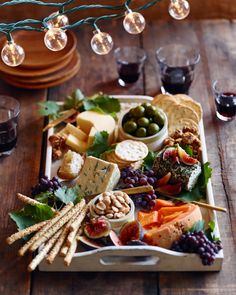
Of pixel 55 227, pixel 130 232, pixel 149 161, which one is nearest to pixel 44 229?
pixel 55 227

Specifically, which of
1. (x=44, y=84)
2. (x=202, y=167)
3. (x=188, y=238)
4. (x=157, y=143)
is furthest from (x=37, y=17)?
(x=188, y=238)

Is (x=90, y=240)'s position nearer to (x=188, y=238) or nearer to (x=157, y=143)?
(x=188, y=238)

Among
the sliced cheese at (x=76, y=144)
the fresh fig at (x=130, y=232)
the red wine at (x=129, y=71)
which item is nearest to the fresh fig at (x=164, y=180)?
the fresh fig at (x=130, y=232)

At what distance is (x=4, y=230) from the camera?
6.68ft

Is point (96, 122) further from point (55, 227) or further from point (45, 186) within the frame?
point (55, 227)

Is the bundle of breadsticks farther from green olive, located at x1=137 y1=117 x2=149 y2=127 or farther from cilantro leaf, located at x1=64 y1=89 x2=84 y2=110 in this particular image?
cilantro leaf, located at x1=64 y1=89 x2=84 y2=110

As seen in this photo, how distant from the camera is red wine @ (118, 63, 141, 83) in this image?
2621 mm

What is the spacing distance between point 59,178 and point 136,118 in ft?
1.13

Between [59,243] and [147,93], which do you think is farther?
[147,93]

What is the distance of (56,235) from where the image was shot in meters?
1.89

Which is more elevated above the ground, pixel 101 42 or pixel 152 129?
pixel 101 42

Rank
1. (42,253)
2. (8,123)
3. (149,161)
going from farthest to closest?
(8,123) < (149,161) < (42,253)

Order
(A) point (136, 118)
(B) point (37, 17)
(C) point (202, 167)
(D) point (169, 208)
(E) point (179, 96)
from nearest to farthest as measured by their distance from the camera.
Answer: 1. (D) point (169, 208)
2. (C) point (202, 167)
3. (A) point (136, 118)
4. (E) point (179, 96)
5. (B) point (37, 17)

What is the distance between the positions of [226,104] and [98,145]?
526 millimetres
